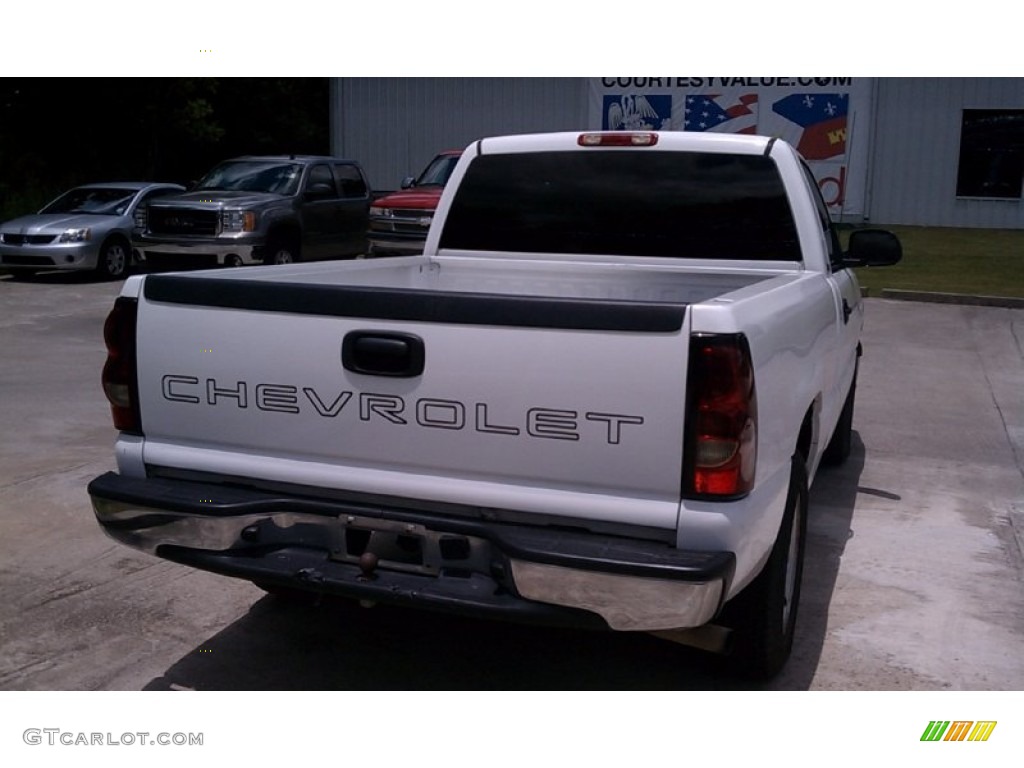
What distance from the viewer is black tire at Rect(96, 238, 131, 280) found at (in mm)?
16641

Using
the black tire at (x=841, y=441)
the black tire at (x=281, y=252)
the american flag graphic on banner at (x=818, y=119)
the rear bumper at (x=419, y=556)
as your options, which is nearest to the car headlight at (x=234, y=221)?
the black tire at (x=281, y=252)

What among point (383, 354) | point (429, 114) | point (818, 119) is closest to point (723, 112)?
point (818, 119)

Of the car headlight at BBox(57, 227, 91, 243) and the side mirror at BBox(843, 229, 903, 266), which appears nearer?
the side mirror at BBox(843, 229, 903, 266)

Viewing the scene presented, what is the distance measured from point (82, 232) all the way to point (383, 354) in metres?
14.2

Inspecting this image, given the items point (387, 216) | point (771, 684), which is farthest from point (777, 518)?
point (387, 216)

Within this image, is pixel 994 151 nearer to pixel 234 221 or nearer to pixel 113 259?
pixel 234 221

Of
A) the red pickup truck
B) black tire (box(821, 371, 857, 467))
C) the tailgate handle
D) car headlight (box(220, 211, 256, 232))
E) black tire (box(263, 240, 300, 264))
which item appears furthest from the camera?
black tire (box(263, 240, 300, 264))

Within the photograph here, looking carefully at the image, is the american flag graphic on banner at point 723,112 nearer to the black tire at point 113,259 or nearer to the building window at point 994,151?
the building window at point 994,151

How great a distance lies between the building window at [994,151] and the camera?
2466 cm

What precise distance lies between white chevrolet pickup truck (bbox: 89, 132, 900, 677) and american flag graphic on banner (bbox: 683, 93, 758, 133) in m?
22.6

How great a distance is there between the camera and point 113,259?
1688 cm

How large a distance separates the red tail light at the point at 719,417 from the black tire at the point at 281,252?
13.0 metres

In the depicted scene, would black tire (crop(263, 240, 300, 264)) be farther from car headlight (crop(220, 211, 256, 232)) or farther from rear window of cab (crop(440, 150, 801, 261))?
rear window of cab (crop(440, 150, 801, 261))

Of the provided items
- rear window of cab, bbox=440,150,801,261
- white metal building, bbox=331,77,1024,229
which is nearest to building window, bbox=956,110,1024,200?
white metal building, bbox=331,77,1024,229
